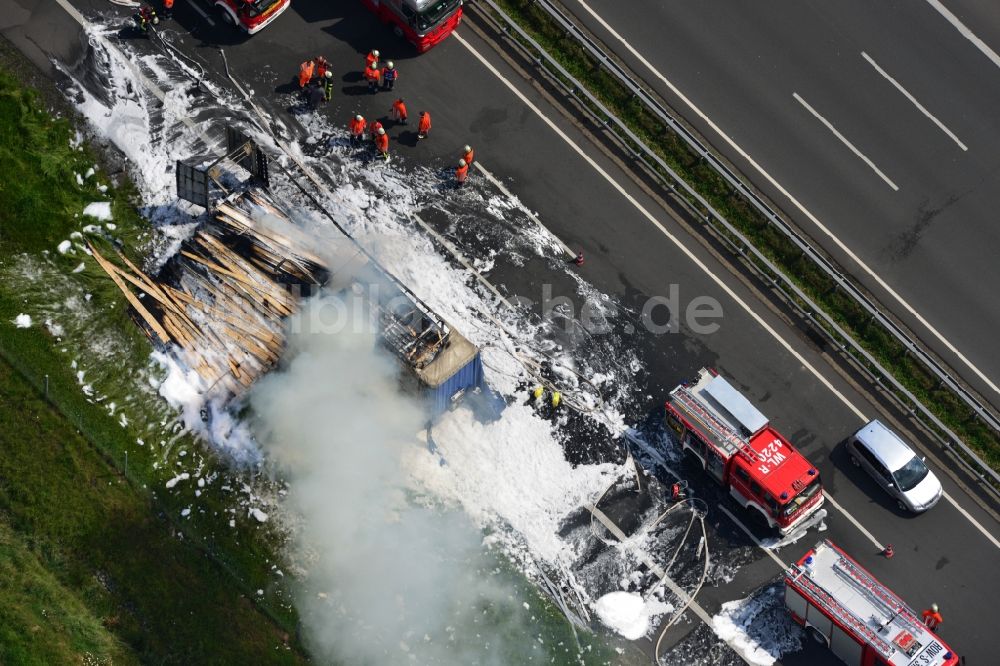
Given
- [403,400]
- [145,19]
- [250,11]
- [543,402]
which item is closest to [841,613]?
[543,402]

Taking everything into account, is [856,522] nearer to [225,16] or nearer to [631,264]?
[631,264]

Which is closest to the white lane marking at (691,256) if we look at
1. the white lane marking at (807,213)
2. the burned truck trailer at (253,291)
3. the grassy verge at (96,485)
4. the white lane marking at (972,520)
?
the white lane marking at (972,520)

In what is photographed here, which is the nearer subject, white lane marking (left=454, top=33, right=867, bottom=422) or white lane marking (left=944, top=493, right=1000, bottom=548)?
white lane marking (left=944, top=493, right=1000, bottom=548)

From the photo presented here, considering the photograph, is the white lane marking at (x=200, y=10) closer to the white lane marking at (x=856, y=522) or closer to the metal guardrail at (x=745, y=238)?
the metal guardrail at (x=745, y=238)

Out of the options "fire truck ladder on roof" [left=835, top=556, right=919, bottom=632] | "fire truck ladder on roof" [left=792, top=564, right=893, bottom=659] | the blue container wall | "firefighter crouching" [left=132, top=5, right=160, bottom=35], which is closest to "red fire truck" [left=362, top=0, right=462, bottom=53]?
"firefighter crouching" [left=132, top=5, right=160, bottom=35]

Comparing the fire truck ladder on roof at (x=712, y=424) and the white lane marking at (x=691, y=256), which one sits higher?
the white lane marking at (x=691, y=256)

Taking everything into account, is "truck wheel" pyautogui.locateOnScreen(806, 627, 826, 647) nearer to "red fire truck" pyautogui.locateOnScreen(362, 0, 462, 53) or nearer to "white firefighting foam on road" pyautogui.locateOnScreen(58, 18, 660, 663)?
"white firefighting foam on road" pyautogui.locateOnScreen(58, 18, 660, 663)
